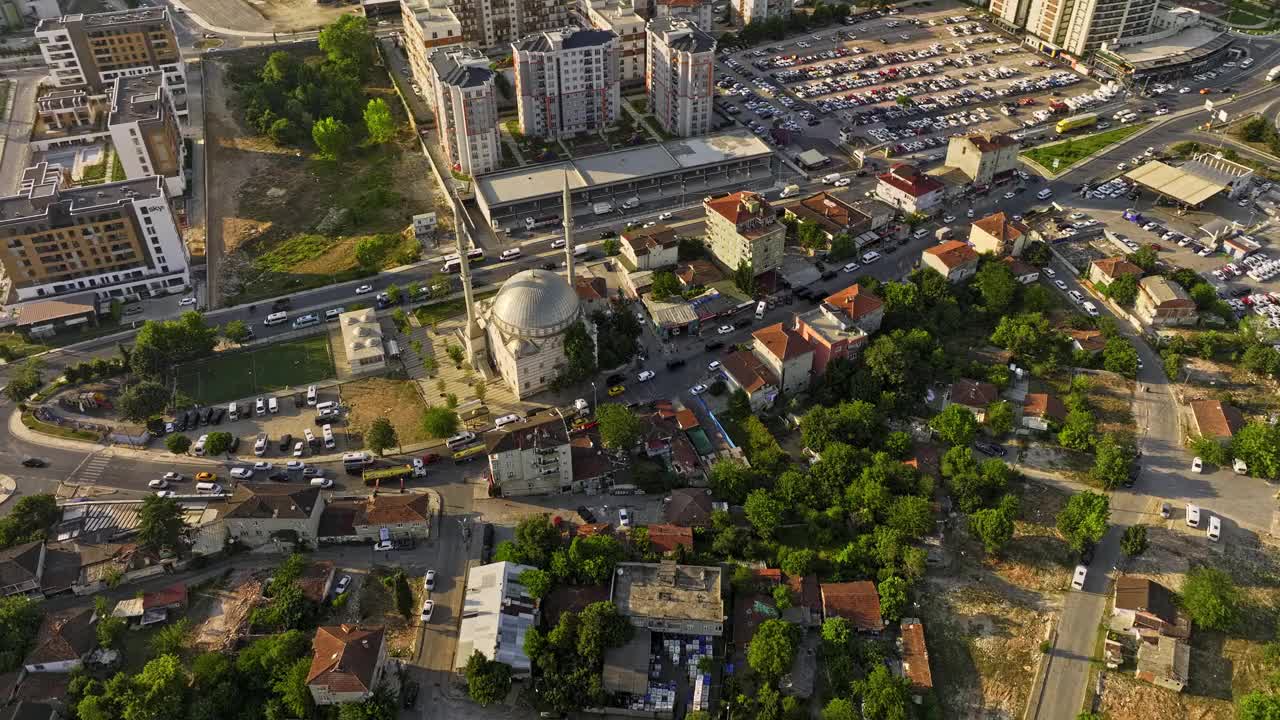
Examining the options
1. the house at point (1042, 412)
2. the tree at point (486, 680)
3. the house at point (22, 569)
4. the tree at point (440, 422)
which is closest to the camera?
the tree at point (486, 680)

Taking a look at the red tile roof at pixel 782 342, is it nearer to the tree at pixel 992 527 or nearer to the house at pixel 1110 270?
the tree at pixel 992 527

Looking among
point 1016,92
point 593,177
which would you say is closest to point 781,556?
point 593,177

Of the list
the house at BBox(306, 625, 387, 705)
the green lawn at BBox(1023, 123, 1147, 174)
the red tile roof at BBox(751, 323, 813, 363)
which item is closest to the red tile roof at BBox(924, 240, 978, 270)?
the red tile roof at BBox(751, 323, 813, 363)

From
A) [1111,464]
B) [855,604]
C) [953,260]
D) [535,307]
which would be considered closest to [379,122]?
[535,307]

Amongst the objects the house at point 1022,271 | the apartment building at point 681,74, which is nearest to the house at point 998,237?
the house at point 1022,271

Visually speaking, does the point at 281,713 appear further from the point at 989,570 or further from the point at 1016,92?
the point at 1016,92

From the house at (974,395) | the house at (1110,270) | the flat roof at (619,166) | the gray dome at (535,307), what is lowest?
the house at (974,395)

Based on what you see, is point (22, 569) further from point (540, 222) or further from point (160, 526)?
point (540, 222)
